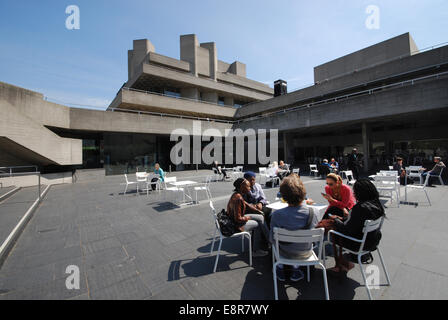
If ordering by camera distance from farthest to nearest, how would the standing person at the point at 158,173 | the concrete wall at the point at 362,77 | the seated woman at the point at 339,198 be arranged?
the concrete wall at the point at 362,77 < the standing person at the point at 158,173 < the seated woman at the point at 339,198

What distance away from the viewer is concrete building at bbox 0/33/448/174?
1168cm

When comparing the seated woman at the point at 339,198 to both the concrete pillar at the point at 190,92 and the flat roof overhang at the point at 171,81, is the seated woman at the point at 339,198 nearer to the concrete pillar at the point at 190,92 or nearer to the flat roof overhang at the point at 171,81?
the flat roof overhang at the point at 171,81

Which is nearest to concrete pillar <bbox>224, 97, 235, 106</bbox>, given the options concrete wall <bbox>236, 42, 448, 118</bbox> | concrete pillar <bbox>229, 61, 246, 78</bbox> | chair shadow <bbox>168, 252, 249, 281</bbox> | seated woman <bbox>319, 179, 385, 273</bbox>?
concrete wall <bbox>236, 42, 448, 118</bbox>

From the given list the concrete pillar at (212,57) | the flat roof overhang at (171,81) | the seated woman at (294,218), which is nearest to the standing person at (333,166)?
the seated woman at (294,218)

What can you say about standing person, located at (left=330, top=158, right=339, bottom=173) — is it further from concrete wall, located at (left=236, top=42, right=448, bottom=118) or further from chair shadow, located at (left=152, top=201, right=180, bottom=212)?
concrete wall, located at (left=236, top=42, right=448, bottom=118)

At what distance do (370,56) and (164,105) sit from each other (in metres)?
27.9

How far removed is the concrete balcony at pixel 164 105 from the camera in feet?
62.8

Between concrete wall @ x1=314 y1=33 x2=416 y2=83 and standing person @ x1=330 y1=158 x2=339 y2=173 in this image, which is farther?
concrete wall @ x1=314 y1=33 x2=416 y2=83

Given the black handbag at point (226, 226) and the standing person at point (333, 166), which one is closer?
the black handbag at point (226, 226)

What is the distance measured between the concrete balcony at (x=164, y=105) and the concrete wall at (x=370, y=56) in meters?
16.6

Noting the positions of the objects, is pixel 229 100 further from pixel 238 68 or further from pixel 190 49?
pixel 238 68

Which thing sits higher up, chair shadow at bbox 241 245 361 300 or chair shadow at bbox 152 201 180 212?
chair shadow at bbox 152 201 180 212

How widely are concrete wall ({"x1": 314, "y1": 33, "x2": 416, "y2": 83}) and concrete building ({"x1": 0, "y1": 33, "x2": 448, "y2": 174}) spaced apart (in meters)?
0.12
